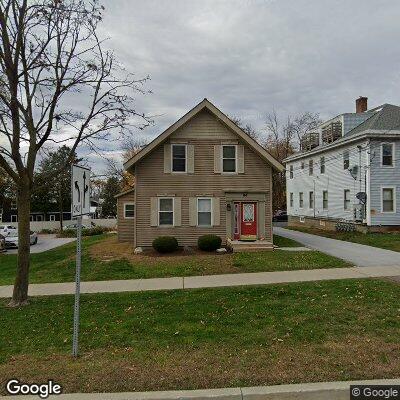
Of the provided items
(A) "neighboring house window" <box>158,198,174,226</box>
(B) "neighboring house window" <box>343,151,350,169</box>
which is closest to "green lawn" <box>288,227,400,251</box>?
(B) "neighboring house window" <box>343,151,350,169</box>

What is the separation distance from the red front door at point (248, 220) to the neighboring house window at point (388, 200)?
1007cm

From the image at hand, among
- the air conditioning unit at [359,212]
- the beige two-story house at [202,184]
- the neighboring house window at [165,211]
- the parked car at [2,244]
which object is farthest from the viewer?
the parked car at [2,244]

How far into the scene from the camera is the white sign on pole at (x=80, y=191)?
17.1ft

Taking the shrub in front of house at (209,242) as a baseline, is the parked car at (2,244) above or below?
below

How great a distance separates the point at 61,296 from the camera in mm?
9469

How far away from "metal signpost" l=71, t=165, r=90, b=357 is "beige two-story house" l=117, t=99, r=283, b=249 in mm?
13062

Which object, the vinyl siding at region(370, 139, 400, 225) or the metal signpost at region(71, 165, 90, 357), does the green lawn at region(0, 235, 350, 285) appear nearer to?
the metal signpost at region(71, 165, 90, 357)

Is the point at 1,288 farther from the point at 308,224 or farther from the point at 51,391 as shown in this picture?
the point at 308,224

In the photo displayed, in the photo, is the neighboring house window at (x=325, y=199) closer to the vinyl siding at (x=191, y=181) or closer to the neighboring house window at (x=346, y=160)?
the neighboring house window at (x=346, y=160)

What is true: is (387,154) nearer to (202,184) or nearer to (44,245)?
(202,184)

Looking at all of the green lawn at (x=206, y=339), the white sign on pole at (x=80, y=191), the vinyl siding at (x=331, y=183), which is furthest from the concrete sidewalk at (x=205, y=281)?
the vinyl siding at (x=331, y=183)

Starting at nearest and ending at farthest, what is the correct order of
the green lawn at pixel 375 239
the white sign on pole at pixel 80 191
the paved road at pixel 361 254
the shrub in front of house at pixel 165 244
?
the white sign on pole at pixel 80 191 < the paved road at pixel 361 254 < the shrub in front of house at pixel 165 244 < the green lawn at pixel 375 239

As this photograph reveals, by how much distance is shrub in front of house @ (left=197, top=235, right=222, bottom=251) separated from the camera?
57.6ft

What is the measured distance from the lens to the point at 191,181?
1886 centimetres
